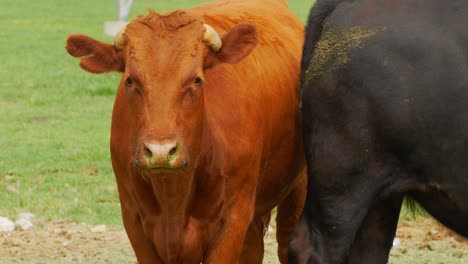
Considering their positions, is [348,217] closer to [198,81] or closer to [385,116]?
[385,116]

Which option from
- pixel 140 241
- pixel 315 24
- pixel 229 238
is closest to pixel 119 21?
pixel 140 241

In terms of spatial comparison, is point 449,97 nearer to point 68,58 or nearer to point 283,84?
point 283,84

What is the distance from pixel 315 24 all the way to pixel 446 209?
47.6 inches

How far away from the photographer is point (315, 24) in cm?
562

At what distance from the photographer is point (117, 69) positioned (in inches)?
224

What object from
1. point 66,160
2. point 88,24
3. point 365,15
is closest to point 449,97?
point 365,15

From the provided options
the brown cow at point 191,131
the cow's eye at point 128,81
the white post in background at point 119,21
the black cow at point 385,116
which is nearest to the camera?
the black cow at point 385,116

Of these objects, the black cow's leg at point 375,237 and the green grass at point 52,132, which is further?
the green grass at point 52,132

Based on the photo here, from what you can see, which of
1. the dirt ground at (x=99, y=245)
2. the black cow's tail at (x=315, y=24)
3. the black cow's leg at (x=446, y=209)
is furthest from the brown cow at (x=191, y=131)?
the dirt ground at (x=99, y=245)

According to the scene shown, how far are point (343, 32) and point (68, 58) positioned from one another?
14260mm

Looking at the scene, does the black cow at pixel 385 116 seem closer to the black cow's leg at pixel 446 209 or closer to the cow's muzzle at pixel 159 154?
the black cow's leg at pixel 446 209

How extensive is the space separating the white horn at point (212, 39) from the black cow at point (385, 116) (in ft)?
1.84

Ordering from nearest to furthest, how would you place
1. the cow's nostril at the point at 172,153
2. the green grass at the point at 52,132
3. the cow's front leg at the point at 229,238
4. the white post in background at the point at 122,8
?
the cow's nostril at the point at 172,153, the cow's front leg at the point at 229,238, the green grass at the point at 52,132, the white post in background at the point at 122,8

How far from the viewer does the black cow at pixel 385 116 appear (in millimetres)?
4984
